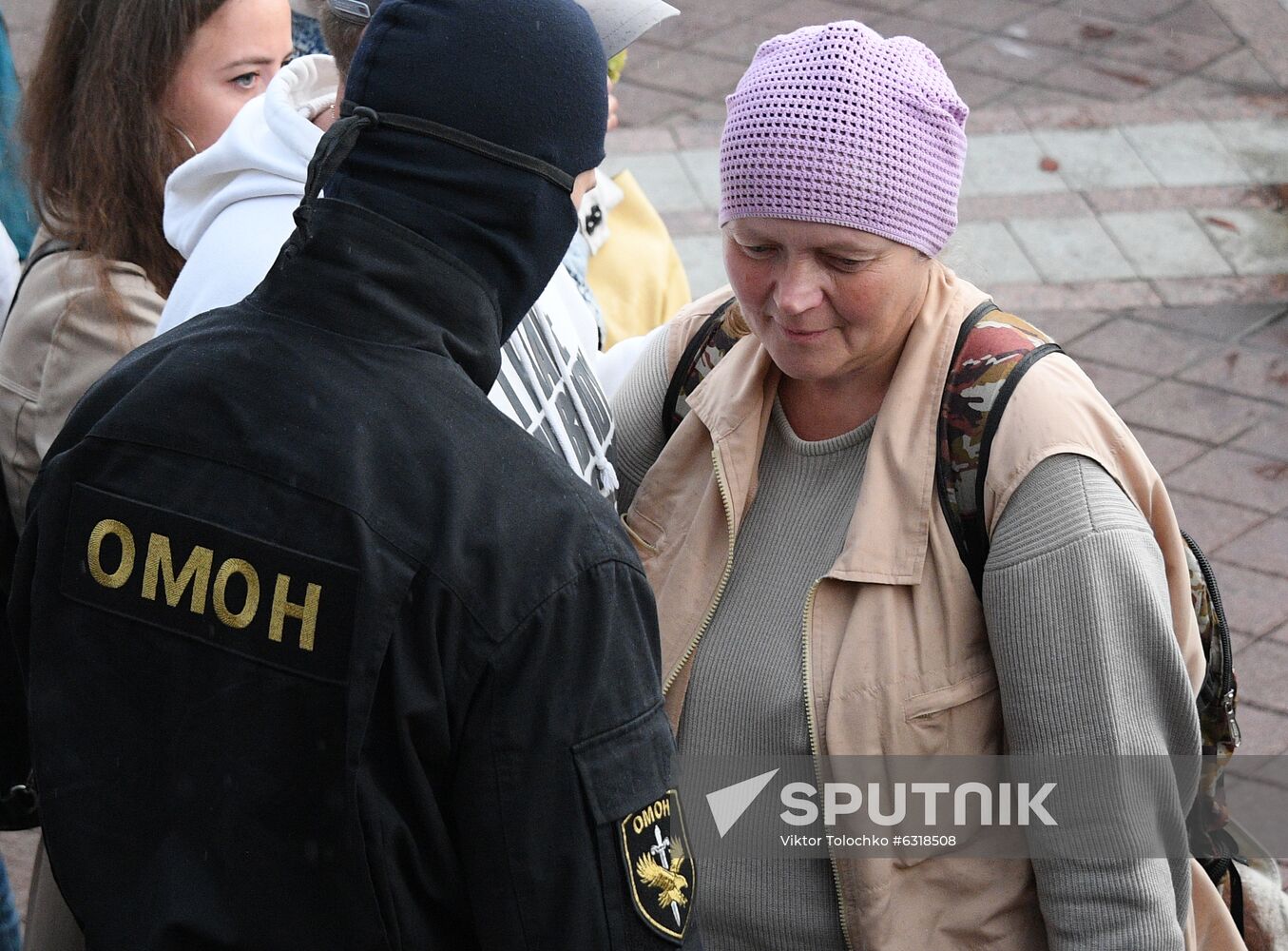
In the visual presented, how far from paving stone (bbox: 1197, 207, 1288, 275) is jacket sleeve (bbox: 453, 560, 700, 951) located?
15.3 ft

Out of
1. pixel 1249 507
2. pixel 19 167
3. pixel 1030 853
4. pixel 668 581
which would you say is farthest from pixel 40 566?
pixel 1249 507

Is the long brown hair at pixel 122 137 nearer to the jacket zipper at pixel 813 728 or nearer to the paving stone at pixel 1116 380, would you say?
the jacket zipper at pixel 813 728

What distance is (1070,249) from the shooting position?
5.62m

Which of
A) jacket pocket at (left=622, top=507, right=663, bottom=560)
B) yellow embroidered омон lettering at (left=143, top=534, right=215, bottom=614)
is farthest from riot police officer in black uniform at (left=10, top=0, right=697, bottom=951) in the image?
jacket pocket at (left=622, top=507, right=663, bottom=560)

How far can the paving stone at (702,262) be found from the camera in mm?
5410

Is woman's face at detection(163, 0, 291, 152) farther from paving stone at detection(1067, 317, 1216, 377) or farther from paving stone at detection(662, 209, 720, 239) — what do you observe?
paving stone at detection(1067, 317, 1216, 377)

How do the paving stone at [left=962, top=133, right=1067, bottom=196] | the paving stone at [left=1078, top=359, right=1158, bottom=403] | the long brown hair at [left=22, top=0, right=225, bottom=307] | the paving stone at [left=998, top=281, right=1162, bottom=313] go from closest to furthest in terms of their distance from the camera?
the long brown hair at [left=22, top=0, right=225, bottom=307], the paving stone at [left=1078, top=359, right=1158, bottom=403], the paving stone at [left=998, top=281, right=1162, bottom=313], the paving stone at [left=962, top=133, right=1067, bottom=196]

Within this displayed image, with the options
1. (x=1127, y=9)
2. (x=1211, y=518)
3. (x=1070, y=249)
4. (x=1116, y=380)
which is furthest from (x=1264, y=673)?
(x=1127, y=9)

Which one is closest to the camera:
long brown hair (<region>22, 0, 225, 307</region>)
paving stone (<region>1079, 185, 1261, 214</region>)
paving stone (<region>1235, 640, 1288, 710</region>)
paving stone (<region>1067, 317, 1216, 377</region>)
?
long brown hair (<region>22, 0, 225, 307</region>)

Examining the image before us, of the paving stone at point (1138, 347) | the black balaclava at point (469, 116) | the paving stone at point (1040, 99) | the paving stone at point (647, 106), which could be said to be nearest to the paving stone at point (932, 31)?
the paving stone at point (1040, 99)

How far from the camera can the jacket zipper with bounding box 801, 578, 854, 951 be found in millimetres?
1942

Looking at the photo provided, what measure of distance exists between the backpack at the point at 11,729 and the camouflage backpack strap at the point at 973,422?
136cm

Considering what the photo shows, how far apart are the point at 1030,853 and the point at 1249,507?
A: 284 cm

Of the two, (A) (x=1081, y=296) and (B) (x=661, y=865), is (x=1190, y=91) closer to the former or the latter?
(A) (x=1081, y=296)
